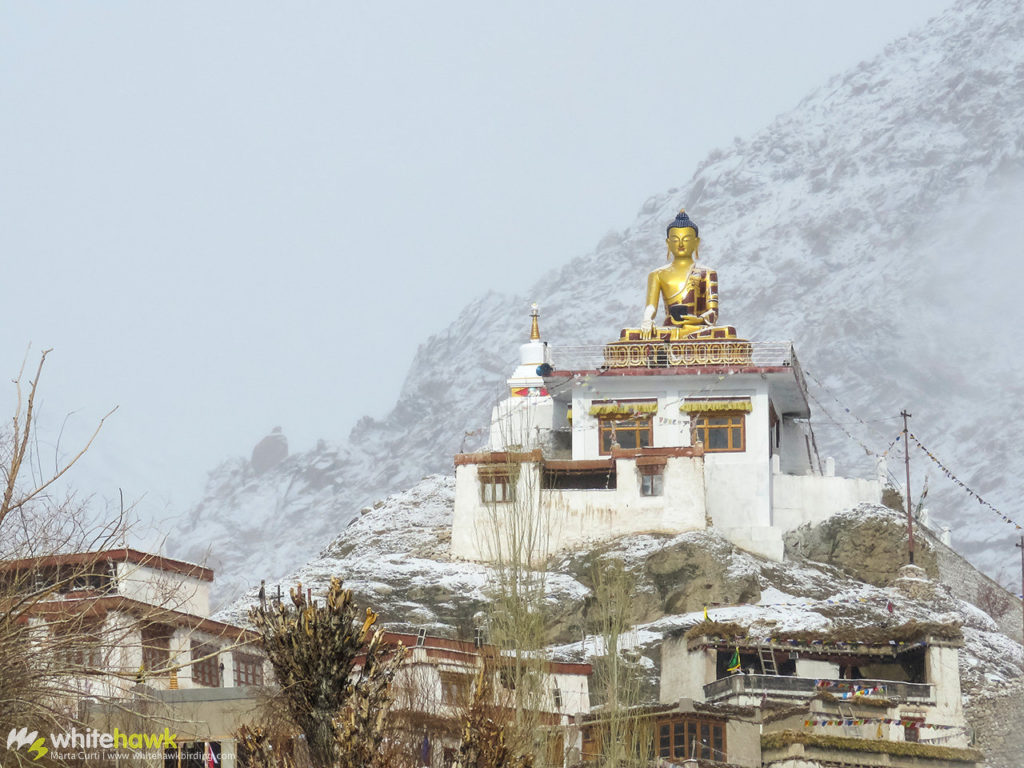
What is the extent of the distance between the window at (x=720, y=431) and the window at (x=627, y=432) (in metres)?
1.92

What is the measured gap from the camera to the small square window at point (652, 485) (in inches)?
2633


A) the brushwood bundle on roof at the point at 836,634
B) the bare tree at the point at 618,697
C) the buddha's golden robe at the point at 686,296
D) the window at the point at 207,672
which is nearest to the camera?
the bare tree at the point at 618,697

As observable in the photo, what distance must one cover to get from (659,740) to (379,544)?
2383 centimetres

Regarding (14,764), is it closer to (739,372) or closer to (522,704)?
(522,704)

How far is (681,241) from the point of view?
7881 cm

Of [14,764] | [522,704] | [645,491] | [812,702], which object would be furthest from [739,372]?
[14,764]

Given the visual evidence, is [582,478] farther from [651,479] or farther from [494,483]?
[494,483]

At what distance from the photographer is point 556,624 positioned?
201ft

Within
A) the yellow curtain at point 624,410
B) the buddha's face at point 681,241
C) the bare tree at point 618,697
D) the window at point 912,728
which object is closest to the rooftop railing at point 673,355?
the yellow curtain at point 624,410

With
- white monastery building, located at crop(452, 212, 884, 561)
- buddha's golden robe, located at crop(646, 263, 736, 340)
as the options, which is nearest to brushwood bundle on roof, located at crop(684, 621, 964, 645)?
white monastery building, located at crop(452, 212, 884, 561)

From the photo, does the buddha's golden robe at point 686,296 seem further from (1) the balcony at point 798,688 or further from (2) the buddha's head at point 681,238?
(1) the balcony at point 798,688

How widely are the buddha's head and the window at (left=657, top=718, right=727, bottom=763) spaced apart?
109 feet

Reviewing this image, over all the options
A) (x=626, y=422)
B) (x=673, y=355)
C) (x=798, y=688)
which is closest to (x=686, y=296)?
(x=673, y=355)

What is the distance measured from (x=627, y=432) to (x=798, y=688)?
798 inches
